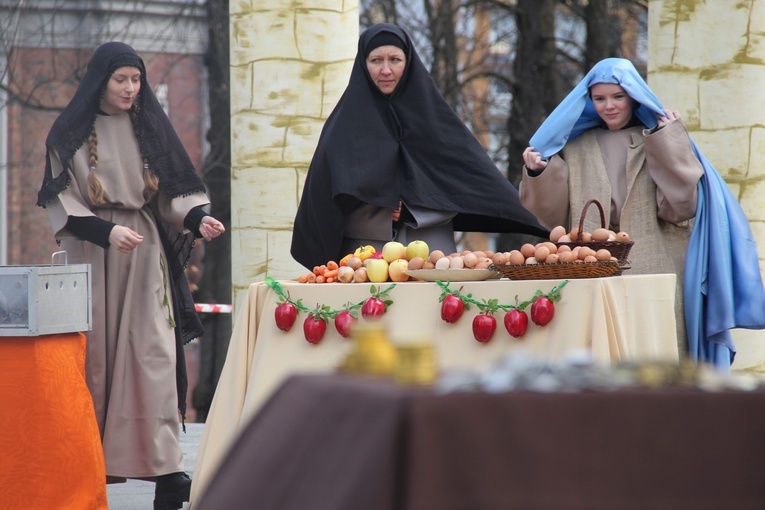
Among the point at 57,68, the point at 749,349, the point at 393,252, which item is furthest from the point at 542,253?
the point at 57,68

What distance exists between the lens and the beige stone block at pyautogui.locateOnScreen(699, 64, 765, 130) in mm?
6746

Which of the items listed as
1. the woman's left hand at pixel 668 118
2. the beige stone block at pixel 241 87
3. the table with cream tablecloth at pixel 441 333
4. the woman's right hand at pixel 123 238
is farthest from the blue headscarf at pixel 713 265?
the beige stone block at pixel 241 87

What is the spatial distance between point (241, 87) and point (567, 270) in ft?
11.5

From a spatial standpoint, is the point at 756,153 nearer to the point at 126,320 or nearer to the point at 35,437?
the point at 126,320

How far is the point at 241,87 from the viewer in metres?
6.91

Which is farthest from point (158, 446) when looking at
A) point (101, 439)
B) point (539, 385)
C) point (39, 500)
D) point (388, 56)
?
point (539, 385)

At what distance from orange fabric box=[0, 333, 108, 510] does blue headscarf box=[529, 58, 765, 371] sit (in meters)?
2.23

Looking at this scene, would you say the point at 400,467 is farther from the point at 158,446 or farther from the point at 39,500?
the point at 158,446

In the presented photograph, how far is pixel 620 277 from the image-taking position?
380 centimetres

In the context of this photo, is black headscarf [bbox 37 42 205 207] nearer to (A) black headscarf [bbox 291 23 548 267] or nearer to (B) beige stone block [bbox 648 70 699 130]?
(A) black headscarf [bbox 291 23 548 267]

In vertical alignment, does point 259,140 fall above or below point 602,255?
above

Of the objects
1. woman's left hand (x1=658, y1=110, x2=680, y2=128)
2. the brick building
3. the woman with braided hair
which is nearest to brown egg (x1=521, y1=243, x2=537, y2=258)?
woman's left hand (x1=658, y1=110, x2=680, y2=128)

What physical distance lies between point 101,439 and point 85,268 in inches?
30.7

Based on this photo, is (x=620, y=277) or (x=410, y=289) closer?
(x=620, y=277)
